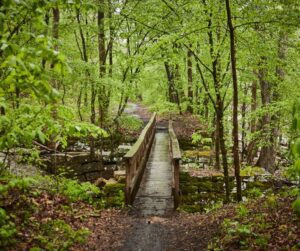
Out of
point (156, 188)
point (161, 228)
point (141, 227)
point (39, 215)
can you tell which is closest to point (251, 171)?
point (156, 188)

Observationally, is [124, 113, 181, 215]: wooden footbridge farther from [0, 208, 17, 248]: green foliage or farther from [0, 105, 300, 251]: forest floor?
[0, 208, 17, 248]: green foliage

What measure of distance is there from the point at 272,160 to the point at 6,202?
41.8 feet

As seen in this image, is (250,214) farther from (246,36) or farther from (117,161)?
(117,161)

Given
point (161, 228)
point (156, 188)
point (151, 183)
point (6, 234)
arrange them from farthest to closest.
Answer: point (151, 183), point (156, 188), point (161, 228), point (6, 234)

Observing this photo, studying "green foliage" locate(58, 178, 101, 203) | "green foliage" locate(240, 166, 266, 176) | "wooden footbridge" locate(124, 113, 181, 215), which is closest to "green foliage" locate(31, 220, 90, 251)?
"green foliage" locate(58, 178, 101, 203)

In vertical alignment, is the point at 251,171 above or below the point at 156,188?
below

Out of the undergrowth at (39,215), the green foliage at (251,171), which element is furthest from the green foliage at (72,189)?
the green foliage at (251,171)

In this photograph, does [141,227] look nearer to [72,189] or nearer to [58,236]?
[72,189]

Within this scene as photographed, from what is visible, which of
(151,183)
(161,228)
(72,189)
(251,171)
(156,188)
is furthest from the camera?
(251,171)

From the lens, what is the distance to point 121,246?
6.32 meters

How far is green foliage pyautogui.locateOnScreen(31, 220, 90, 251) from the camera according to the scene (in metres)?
5.19

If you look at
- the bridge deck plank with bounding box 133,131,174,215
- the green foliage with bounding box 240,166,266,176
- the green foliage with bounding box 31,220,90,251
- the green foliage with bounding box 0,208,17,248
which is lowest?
the green foliage with bounding box 240,166,266,176

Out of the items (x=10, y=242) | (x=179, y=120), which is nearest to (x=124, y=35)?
(x=10, y=242)

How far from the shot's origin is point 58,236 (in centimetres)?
568
